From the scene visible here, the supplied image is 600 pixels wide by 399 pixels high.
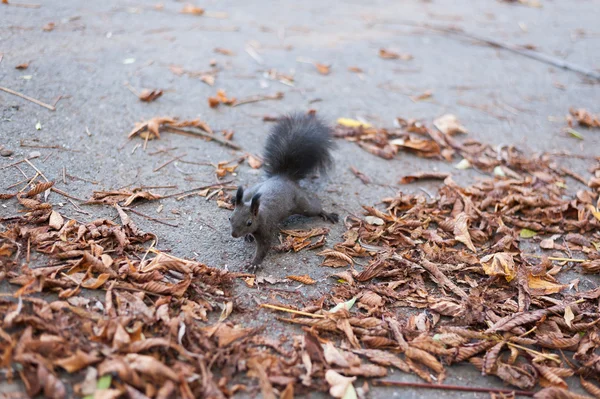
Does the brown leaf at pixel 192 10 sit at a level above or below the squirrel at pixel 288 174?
above

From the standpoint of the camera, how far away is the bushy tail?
10.5 ft

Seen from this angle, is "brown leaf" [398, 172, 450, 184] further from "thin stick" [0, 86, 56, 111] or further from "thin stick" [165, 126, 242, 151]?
"thin stick" [0, 86, 56, 111]

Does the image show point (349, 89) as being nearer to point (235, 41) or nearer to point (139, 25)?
point (235, 41)

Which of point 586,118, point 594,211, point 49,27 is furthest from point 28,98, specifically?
point 586,118

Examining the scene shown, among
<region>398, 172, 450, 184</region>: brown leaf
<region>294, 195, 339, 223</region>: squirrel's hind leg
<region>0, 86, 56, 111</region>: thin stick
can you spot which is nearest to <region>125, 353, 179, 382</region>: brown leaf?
<region>294, 195, 339, 223</region>: squirrel's hind leg

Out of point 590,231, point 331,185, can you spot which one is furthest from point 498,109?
point 331,185

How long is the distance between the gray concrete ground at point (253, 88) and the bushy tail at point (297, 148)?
0.26 m

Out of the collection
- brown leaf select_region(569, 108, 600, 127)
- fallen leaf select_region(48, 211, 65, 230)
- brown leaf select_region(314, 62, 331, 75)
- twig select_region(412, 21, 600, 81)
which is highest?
twig select_region(412, 21, 600, 81)

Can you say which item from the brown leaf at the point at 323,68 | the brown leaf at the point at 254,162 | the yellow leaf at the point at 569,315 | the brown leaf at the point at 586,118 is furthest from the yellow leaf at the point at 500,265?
the brown leaf at the point at 323,68

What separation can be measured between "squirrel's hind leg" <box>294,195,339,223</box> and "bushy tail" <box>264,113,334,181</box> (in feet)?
0.64

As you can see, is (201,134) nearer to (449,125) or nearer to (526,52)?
(449,125)

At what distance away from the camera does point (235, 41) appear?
5.52m

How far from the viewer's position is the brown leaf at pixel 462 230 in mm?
3066

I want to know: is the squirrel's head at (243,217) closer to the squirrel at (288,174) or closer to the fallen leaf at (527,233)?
the squirrel at (288,174)
